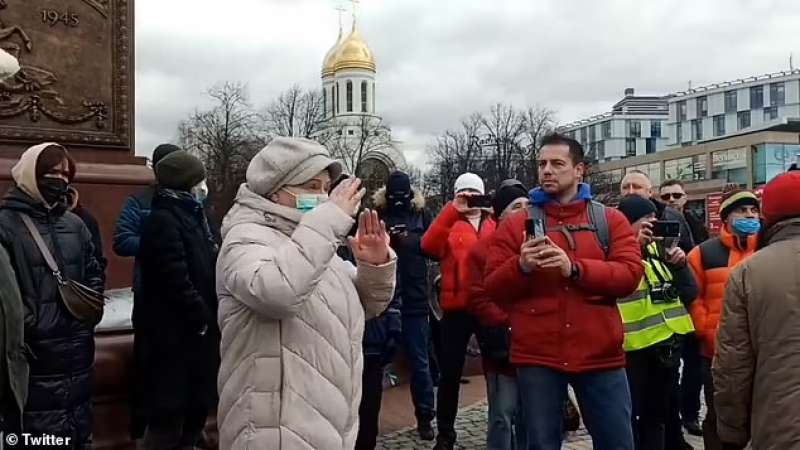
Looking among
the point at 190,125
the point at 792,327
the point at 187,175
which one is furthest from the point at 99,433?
the point at 190,125

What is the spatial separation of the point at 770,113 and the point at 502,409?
109711 millimetres

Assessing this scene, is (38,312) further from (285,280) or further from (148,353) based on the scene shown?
(285,280)

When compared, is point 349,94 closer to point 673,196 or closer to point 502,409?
point 673,196

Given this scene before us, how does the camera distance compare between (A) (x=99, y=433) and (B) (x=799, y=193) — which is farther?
(A) (x=99, y=433)

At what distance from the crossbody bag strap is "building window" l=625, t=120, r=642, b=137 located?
11811cm

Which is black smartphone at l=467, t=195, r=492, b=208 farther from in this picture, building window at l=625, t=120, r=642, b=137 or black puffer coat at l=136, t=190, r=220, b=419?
building window at l=625, t=120, r=642, b=137

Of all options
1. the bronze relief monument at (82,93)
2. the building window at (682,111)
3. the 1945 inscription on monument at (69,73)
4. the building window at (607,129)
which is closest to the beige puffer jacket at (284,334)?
the bronze relief monument at (82,93)

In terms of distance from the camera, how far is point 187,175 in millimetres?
4688

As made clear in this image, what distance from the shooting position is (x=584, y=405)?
3.95 meters

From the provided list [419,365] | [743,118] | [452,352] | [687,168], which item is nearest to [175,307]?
[452,352]

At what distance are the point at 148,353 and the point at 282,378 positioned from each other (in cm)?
211

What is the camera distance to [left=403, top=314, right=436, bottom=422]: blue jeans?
6.52 meters

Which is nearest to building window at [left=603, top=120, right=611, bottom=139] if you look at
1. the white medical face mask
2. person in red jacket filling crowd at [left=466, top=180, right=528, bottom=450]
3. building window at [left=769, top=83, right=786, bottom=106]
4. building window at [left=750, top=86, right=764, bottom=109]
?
building window at [left=750, top=86, right=764, bottom=109]

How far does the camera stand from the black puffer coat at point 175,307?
4.50m
